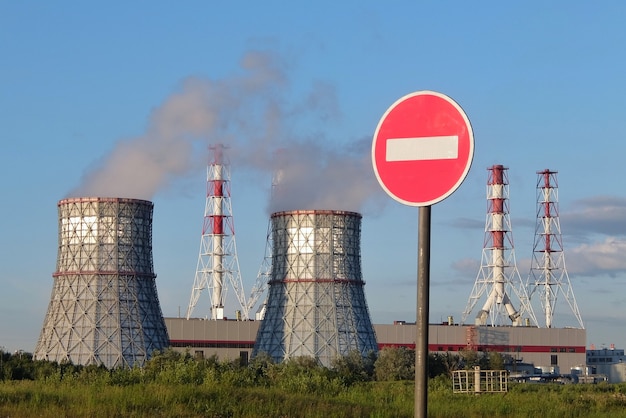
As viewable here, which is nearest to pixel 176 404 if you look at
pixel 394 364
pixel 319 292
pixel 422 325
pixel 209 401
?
pixel 209 401

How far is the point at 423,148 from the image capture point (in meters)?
6.09

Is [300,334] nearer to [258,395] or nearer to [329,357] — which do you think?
[329,357]

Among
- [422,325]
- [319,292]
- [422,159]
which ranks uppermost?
[319,292]

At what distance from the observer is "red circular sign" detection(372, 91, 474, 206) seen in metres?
5.97

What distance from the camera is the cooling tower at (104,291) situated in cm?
7019

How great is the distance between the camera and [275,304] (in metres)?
78.7

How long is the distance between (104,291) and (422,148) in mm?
66260

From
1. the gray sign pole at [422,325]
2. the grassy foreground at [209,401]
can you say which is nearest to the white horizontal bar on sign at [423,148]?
the gray sign pole at [422,325]

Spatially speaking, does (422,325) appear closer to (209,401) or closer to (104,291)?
(209,401)

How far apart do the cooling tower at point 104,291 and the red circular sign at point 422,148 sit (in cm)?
6498

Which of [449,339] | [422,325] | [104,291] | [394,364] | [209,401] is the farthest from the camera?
[449,339]

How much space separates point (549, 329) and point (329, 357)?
106ft

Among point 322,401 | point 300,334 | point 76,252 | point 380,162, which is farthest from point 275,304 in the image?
point 380,162

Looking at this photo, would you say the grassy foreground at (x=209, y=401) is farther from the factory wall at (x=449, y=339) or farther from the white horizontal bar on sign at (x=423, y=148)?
the factory wall at (x=449, y=339)
